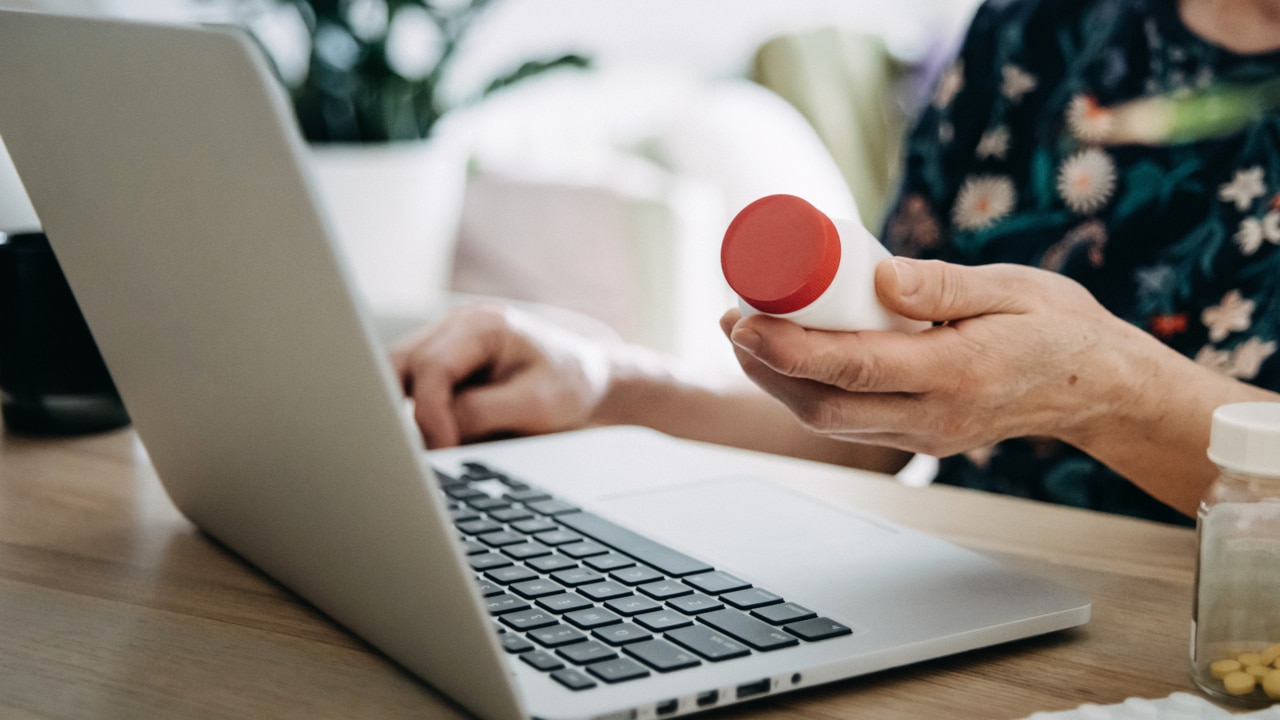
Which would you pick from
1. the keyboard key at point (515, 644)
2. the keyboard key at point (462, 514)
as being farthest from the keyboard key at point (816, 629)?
the keyboard key at point (462, 514)

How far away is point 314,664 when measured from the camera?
0.46 m

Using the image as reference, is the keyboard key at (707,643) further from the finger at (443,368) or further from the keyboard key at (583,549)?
the finger at (443,368)

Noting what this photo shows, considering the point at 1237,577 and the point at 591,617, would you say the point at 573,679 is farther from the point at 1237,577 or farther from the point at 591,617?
the point at 1237,577

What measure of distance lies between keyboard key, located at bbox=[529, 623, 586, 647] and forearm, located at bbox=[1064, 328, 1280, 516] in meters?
0.32

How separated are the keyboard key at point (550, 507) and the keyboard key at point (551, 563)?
3.1 inches

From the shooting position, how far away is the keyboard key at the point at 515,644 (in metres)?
0.43

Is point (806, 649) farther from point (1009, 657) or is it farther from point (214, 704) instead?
point (214, 704)

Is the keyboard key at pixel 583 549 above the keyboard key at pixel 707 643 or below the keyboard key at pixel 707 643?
below

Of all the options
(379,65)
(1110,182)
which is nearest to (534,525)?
(1110,182)

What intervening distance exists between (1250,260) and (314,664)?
0.75 meters

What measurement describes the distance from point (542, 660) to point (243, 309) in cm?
16

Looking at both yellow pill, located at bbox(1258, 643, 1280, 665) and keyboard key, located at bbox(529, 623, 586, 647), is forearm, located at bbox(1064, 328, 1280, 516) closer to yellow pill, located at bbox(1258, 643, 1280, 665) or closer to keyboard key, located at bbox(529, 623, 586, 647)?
yellow pill, located at bbox(1258, 643, 1280, 665)

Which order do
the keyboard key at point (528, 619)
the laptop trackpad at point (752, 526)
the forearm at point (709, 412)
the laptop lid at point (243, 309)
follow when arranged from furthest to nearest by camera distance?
1. the forearm at point (709, 412)
2. the laptop trackpad at point (752, 526)
3. the keyboard key at point (528, 619)
4. the laptop lid at point (243, 309)

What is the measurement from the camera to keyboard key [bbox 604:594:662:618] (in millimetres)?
471
